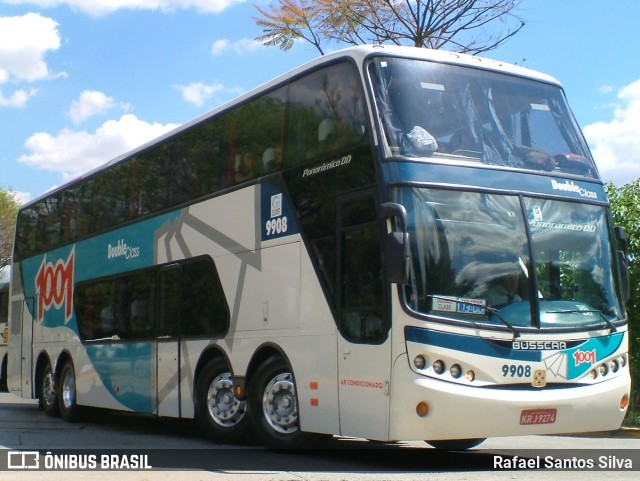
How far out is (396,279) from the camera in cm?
914

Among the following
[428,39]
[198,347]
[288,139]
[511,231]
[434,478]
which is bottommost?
[434,478]

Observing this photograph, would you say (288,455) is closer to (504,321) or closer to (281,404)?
(281,404)

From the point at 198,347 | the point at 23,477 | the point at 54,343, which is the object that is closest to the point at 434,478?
the point at 23,477

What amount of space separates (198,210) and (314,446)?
12.7 ft

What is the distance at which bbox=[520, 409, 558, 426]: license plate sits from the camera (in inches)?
373

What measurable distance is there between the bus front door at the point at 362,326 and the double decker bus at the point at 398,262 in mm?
20

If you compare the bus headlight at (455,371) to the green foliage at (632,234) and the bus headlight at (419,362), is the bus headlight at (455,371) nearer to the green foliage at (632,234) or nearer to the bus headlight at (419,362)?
the bus headlight at (419,362)

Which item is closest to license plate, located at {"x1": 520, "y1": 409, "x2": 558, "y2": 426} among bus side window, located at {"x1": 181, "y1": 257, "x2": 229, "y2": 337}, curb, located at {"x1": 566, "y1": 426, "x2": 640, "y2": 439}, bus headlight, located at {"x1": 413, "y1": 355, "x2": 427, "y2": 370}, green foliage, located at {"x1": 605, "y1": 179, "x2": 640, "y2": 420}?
bus headlight, located at {"x1": 413, "y1": 355, "x2": 427, "y2": 370}

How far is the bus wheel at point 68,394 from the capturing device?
17.9m

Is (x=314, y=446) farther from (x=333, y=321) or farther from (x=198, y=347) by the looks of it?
(x=198, y=347)

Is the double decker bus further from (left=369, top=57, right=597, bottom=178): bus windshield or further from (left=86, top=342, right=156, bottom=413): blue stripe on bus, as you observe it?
(left=86, top=342, right=156, bottom=413): blue stripe on bus

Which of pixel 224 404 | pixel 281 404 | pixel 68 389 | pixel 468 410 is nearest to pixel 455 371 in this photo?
pixel 468 410

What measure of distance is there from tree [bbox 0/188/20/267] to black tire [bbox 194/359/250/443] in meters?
53.6

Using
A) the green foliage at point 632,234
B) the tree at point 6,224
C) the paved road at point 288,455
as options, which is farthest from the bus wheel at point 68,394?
the tree at point 6,224
